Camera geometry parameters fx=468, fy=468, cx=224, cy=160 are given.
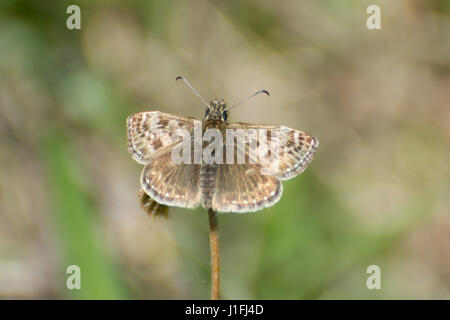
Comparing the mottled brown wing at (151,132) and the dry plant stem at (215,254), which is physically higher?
the mottled brown wing at (151,132)

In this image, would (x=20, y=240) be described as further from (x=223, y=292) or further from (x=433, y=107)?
(x=433, y=107)

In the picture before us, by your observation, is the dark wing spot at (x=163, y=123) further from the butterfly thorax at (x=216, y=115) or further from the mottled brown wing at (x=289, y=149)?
the mottled brown wing at (x=289, y=149)

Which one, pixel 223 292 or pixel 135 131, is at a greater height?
pixel 135 131

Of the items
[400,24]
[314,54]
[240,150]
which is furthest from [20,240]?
[400,24]

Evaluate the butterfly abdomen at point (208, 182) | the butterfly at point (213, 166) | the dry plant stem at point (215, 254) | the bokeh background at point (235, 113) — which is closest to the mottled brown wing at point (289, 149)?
the butterfly at point (213, 166)

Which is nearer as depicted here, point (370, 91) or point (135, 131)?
point (135, 131)
